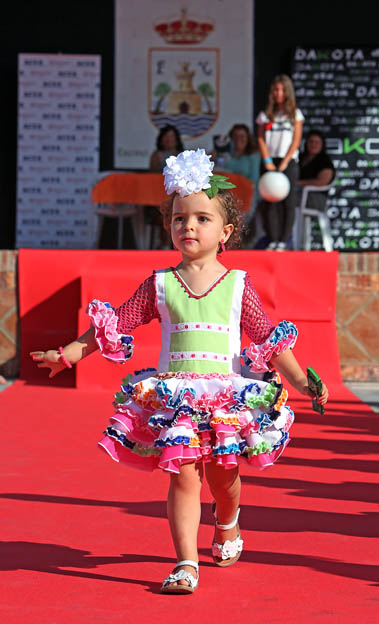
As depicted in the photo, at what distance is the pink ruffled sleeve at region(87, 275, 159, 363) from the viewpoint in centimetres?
328

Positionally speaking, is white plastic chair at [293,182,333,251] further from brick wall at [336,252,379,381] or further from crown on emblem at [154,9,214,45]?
crown on emblem at [154,9,214,45]

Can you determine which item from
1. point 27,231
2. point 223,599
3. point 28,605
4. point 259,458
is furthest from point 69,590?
point 27,231

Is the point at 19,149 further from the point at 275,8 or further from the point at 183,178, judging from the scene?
the point at 183,178

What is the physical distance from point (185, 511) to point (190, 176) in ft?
3.50

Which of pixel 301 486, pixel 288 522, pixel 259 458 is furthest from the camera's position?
pixel 301 486

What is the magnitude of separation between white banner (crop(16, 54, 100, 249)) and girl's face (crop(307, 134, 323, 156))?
3430 millimetres

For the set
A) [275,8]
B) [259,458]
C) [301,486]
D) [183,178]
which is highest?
[275,8]

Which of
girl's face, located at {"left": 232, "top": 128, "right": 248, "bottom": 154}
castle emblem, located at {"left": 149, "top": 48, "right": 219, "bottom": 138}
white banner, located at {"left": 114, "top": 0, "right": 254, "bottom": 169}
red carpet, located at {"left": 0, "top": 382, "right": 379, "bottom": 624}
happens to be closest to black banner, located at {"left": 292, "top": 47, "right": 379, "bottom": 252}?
white banner, located at {"left": 114, "top": 0, "right": 254, "bottom": 169}

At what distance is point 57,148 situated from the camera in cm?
1296

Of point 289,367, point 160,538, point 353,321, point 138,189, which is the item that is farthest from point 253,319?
point 138,189

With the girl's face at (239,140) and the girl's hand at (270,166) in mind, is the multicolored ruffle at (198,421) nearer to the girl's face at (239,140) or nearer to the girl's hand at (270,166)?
the girl's hand at (270,166)

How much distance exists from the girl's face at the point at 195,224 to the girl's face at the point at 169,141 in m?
7.54

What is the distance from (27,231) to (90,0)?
121 inches

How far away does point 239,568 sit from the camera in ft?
10.8
